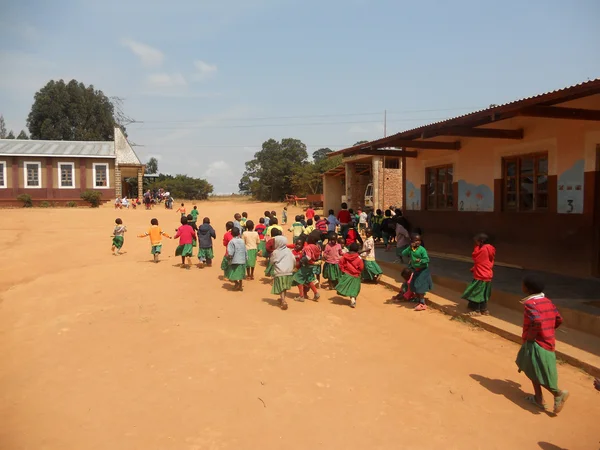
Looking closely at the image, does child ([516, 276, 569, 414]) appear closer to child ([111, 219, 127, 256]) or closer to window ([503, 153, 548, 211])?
window ([503, 153, 548, 211])

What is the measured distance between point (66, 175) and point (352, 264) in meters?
29.6

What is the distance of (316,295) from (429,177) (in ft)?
21.0

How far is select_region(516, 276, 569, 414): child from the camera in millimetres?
4387

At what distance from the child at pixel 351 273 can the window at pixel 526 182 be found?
405 cm

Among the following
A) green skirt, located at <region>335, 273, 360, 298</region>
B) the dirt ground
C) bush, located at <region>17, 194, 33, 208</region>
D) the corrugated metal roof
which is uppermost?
the corrugated metal roof

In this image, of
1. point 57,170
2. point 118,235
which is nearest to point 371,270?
point 118,235

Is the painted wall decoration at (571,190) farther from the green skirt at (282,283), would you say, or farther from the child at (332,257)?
the green skirt at (282,283)

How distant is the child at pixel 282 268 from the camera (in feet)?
26.1

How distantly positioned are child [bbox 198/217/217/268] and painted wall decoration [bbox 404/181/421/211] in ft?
20.2

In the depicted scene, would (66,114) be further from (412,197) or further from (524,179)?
(524,179)

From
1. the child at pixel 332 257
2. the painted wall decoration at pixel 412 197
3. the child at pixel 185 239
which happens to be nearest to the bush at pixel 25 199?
the child at pixel 185 239

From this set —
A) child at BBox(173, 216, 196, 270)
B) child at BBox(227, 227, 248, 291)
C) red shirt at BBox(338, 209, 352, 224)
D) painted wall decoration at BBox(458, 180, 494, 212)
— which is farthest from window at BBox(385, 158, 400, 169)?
child at BBox(227, 227, 248, 291)

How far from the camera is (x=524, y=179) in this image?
9.75m

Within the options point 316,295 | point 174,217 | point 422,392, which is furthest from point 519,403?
point 174,217
